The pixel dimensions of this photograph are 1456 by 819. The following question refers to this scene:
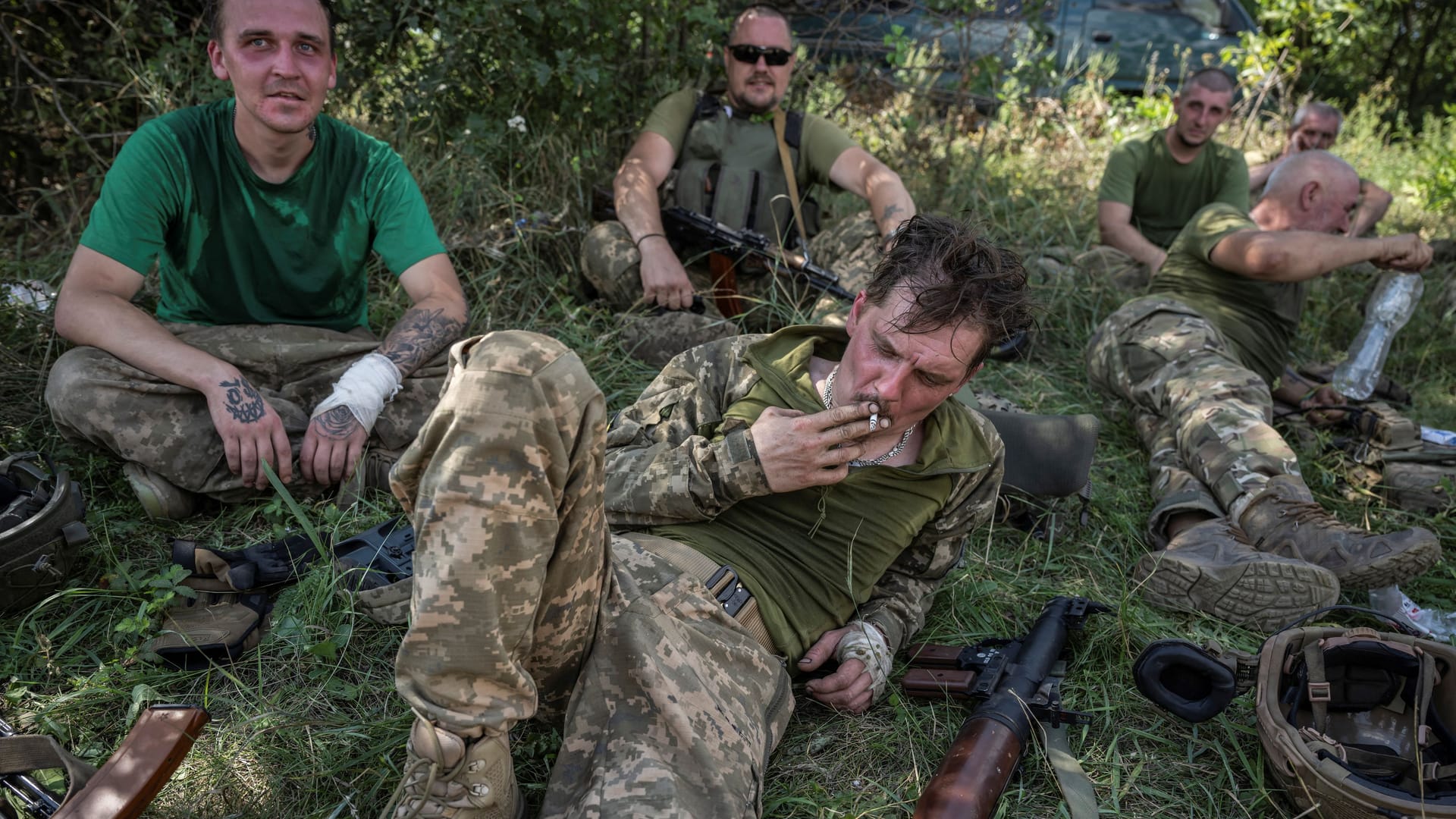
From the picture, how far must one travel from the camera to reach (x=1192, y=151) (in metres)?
6.00

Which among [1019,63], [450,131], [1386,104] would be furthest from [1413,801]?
[1386,104]

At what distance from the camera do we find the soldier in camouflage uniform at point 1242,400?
10.2 ft

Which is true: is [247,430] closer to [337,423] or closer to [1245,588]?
[337,423]

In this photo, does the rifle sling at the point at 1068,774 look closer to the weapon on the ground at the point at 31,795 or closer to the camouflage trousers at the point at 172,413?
the weapon on the ground at the point at 31,795

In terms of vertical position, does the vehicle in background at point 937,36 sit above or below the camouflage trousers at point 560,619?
above

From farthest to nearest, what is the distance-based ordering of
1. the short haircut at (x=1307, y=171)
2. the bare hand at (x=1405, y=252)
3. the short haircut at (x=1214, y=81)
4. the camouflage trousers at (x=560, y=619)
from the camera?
1. the short haircut at (x=1214, y=81)
2. the short haircut at (x=1307, y=171)
3. the bare hand at (x=1405, y=252)
4. the camouflage trousers at (x=560, y=619)

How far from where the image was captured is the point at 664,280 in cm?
454

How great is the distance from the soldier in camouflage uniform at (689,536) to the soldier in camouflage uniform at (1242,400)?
101 cm

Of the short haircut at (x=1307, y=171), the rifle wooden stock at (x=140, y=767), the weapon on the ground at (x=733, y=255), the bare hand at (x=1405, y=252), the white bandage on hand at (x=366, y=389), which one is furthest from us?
the weapon on the ground at (x=733, y=255)

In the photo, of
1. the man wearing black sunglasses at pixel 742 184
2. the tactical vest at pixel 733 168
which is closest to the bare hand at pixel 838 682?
the man wearing black sunglasses at pixel 742 184

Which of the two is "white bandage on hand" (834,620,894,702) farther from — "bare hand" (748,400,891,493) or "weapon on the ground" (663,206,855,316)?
"weapon on the ground" (663,206,855,316)

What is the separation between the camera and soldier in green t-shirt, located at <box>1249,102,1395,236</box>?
21.3 feet

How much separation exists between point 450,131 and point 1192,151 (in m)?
4.28

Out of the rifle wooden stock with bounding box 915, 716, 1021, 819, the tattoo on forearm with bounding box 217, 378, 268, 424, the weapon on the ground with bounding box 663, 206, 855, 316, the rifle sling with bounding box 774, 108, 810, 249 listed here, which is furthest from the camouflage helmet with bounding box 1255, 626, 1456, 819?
the rifle sling with bounding box 774, 108, 810, 249
